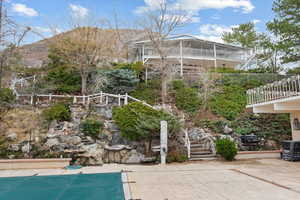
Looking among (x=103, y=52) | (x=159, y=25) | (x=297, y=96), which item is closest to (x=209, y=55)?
(x=159, y=25)

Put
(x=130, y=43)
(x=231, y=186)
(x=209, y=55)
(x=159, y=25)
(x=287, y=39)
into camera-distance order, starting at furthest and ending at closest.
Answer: (x=209, y=55)
(x=130, y=43)
(x=159, y=25)
(x=287, y=39)
(x=231, y=186)

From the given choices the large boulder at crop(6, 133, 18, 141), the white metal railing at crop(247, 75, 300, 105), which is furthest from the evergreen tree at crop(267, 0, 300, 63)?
the large boulder at crop(6, 133, 18, 141)

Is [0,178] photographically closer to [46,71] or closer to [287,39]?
[46,71]

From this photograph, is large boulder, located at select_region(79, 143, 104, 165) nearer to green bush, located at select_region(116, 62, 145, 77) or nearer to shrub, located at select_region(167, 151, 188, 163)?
shrub, located at select_region(167, 151, 188, 163)

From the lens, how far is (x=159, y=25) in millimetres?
16016

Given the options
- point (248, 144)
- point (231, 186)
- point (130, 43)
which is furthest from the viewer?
point (130, 43)

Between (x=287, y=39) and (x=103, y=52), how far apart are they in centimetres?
1362

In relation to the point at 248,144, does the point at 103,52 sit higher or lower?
higher

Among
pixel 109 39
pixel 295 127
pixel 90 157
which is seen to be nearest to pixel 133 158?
pixel 90 157

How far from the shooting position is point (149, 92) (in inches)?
618

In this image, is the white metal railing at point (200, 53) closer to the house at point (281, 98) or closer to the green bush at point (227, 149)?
the house at point (281, 98)

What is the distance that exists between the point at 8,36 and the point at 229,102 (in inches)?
565

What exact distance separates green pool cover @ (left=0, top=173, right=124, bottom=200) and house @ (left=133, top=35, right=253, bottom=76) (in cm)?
1472

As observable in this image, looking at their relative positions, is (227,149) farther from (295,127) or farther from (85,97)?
(85,97)
